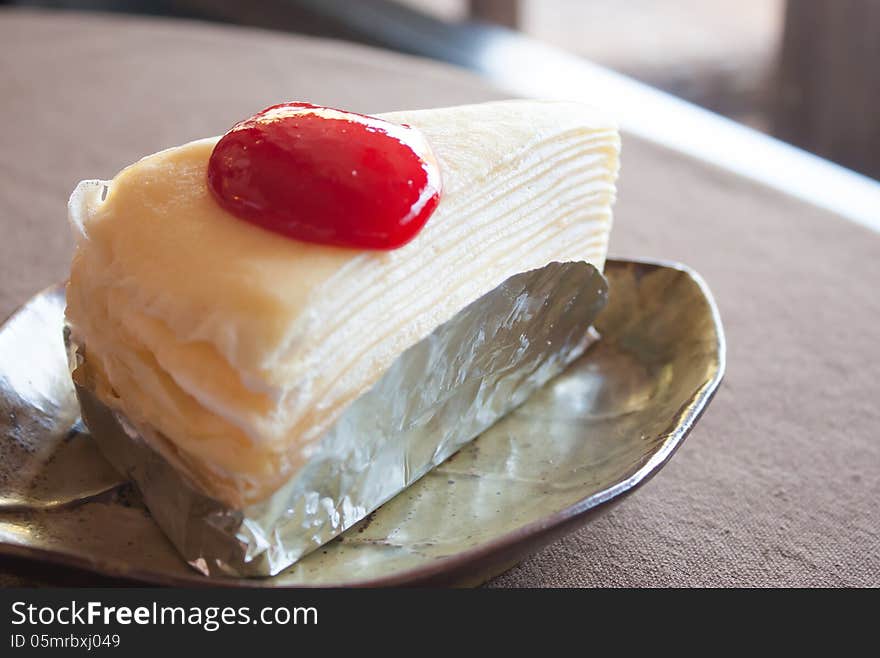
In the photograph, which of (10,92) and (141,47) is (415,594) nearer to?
(10,92)

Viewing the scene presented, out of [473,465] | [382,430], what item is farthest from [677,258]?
[382,430]

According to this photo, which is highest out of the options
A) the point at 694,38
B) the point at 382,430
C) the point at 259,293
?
the point at 259,293

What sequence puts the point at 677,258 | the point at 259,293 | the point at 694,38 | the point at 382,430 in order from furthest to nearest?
the point at 694,38 → the point at 677,258 → the point at 382,430 → the point at 259,293

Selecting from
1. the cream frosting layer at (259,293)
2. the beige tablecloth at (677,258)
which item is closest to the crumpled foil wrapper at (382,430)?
the cream frosting layer at (259,293)

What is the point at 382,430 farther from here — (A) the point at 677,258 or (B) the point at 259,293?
(A) the point at 677,258

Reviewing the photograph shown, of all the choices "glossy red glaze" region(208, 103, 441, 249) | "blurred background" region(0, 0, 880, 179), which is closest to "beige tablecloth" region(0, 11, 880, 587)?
"glossy red glaze" region(208, 103, 441, 249)

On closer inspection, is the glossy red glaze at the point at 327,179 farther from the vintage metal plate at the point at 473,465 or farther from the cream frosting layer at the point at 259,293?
the vintage metal plate at the point at 473,465

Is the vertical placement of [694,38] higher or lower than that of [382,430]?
lower
